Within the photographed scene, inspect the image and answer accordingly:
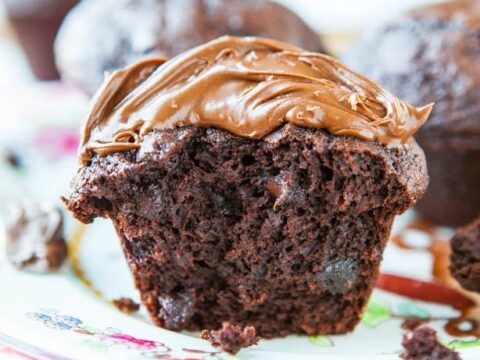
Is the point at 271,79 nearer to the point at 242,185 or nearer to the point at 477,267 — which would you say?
the point at 242,185

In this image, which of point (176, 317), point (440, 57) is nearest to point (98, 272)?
point (176, 317)

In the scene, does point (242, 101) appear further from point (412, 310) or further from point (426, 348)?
point (412, 310)

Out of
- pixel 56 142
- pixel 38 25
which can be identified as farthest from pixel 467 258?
pixel 38 25

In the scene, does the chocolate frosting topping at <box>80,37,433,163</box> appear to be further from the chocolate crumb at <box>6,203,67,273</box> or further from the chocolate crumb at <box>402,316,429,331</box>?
the chocolate crumb at <box>402,316,429,331</box>

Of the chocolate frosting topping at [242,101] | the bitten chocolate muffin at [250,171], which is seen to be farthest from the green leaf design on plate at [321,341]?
the chocolate frosting topping at [242,101]

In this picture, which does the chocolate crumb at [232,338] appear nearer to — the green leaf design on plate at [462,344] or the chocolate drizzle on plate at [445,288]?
the green leaf design on plate at [462,344]

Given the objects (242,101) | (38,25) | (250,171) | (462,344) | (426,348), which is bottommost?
(462,344)
